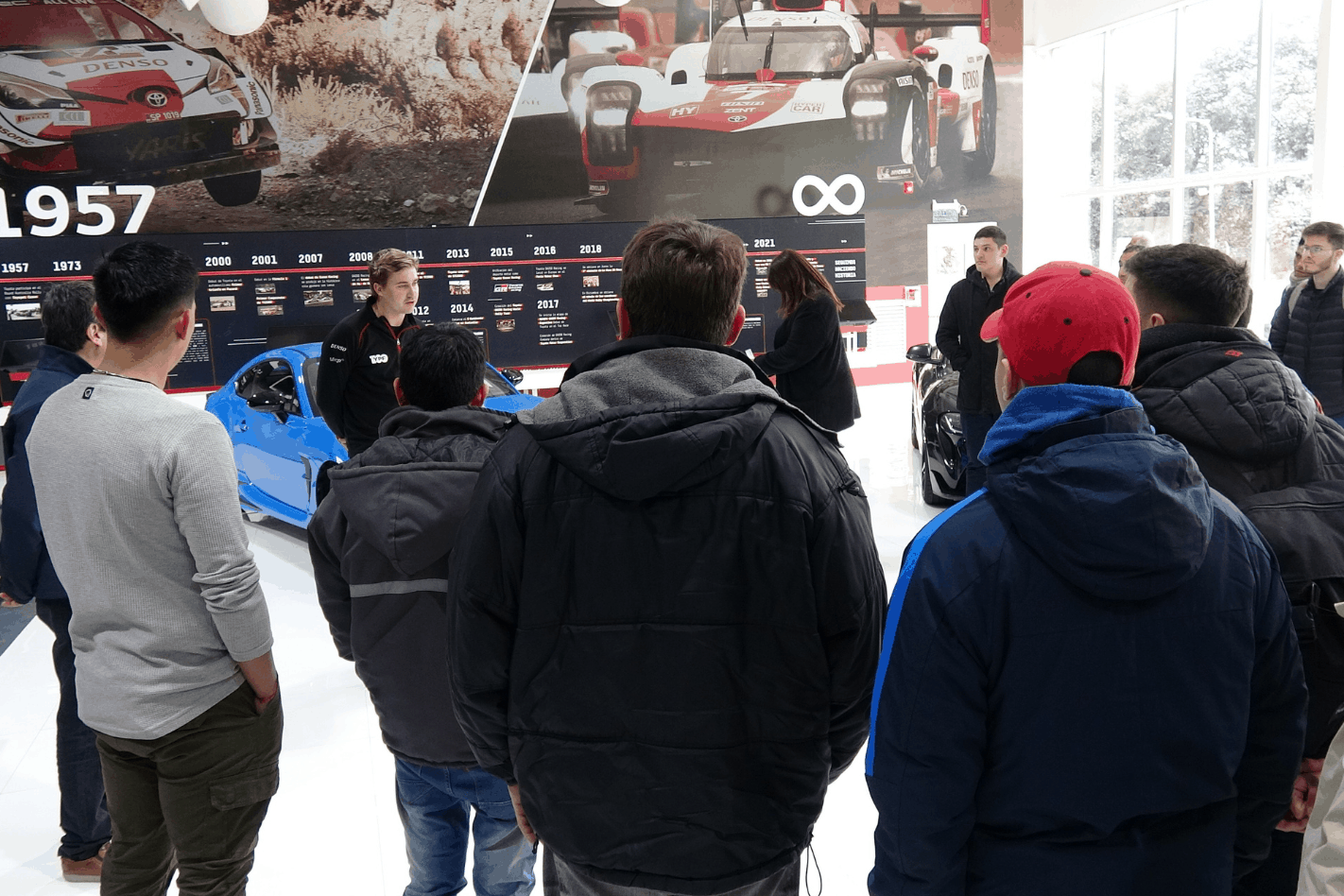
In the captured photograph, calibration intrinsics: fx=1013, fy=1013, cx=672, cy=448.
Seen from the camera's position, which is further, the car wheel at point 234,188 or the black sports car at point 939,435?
the car wheel at point 234,188

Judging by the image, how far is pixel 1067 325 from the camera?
126cm

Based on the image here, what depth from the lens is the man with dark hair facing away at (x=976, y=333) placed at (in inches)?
198

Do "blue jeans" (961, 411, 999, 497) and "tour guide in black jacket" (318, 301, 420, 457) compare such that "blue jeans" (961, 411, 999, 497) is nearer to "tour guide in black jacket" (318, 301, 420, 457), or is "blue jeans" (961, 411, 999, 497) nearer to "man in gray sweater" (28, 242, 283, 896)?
"tour guide in black jacket" (318, 301, 420, 457)

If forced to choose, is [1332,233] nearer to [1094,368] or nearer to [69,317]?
[1094,368]

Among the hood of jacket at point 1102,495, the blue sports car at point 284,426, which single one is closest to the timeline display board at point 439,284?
the blue sports car at point 284,426

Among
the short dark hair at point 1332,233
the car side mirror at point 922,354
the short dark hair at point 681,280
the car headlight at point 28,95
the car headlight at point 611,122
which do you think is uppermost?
the car headlight at point 28,95

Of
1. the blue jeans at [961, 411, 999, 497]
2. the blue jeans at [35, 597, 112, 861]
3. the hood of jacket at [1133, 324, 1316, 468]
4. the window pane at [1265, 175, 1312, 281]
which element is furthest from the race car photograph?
the hood of jacket at [1133, 324, 1316, 468]

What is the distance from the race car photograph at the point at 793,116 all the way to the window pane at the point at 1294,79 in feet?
9.23

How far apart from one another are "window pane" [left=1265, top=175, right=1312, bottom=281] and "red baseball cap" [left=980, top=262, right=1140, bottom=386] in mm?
8928

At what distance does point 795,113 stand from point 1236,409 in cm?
932

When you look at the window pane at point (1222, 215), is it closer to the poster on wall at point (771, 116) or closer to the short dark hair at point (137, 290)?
the poster on wall at point (771, 116)

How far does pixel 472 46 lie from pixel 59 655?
322 inches

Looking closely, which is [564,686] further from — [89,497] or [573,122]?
[573,122]

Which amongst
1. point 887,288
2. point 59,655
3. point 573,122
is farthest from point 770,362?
point 887,288
